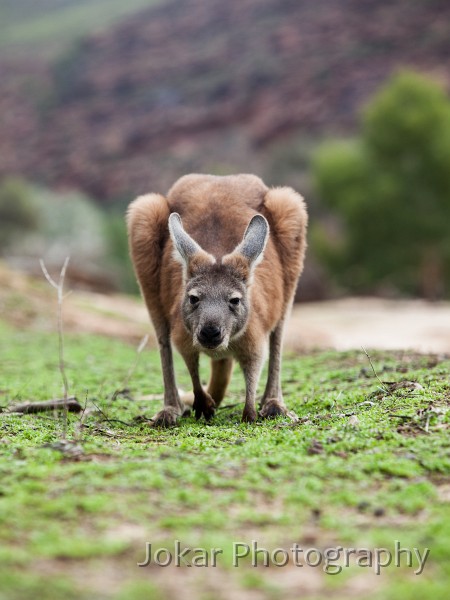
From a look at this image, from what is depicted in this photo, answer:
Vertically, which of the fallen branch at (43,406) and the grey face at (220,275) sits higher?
the grey face at (220,275)

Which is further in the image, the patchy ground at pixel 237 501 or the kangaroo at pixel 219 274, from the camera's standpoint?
the kangaroo at pixel 219 274

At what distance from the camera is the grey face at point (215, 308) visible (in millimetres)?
5242

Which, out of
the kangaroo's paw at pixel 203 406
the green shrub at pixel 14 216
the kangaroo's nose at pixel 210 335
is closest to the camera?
the kangaroo's nose at pixel 210 335

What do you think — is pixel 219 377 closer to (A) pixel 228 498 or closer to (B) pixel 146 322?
(A) pixel 228 498

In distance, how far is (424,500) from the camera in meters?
3.53

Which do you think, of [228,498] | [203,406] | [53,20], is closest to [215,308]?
[203,406]

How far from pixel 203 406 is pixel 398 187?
2306cm

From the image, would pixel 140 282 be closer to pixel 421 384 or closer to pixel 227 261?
pixel 227 261

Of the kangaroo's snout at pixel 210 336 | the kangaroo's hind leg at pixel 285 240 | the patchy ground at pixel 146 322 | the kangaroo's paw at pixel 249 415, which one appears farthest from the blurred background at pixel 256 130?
the kangaroo's snout at pixel 210 336

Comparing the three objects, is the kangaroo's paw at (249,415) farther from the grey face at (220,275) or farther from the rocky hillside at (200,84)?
the rocky hillside at (200,84)

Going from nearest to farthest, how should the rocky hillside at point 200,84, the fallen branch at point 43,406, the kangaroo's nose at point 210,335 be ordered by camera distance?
the kangaroo's nose at point 210,335 < the fallen branch at point 43,406 < the rocky hillside at point 200,84

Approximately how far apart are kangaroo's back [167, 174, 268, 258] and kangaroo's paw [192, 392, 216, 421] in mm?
1034

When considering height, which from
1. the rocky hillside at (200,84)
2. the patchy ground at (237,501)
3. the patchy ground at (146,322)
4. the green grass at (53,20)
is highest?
the green grass at (53,20)

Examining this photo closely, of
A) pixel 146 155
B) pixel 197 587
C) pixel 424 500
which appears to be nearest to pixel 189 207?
pixel 424 500
